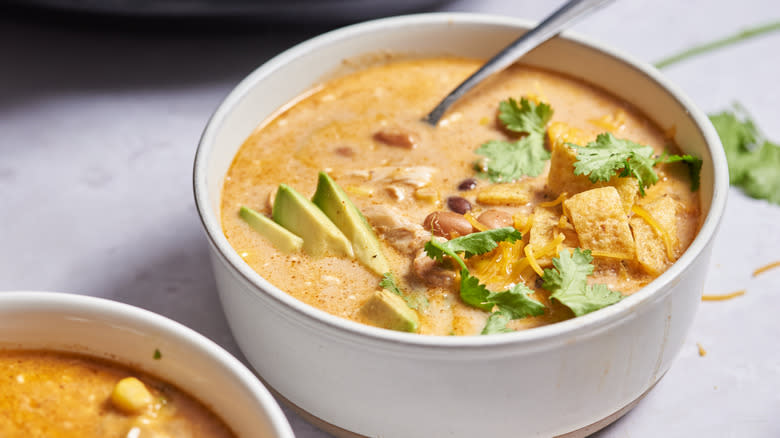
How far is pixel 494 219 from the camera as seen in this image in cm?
238

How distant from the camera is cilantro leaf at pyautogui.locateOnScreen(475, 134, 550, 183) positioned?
8.66 feet

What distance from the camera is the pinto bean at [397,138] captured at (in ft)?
9.20

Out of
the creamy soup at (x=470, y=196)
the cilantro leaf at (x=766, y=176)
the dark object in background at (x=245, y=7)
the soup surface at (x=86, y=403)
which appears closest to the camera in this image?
the soup surface at (x=86, y=403)

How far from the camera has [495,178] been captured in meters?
2.64

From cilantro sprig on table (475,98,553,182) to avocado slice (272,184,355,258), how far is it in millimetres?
583

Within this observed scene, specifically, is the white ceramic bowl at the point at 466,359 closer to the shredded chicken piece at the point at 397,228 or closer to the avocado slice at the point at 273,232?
the avocado slice at the point at 273,232

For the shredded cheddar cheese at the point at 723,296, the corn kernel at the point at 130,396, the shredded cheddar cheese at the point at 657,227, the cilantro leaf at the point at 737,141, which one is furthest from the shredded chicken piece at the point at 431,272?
the cilantro leaf at the point at 737,141

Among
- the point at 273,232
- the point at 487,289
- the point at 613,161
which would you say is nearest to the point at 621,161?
the point at 613,161

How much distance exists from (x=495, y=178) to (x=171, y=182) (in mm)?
1387

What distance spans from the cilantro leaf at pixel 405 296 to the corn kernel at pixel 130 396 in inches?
27.1

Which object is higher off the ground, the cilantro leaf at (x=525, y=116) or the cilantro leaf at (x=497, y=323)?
the cilantro leaf at (x=525, y=116)


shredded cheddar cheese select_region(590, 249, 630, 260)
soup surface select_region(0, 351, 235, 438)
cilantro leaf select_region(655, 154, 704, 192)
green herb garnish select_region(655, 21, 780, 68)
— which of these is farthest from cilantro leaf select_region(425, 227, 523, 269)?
green herb garnish select_region(655, 21, 780, 68)

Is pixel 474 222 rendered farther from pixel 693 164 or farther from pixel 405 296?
pixel 693 164

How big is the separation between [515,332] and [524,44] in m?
1.45
